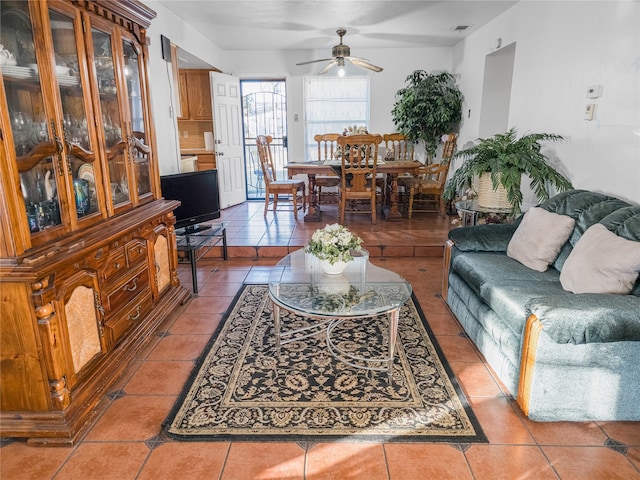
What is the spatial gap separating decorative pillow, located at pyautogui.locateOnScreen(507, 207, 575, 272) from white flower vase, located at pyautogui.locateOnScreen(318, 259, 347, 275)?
1202 millimetres

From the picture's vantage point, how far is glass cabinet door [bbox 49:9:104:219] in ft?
6.57

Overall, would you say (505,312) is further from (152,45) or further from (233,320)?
(152,45)

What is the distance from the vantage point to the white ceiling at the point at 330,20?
167 inches

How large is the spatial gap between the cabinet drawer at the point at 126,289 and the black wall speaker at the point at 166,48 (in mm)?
2401

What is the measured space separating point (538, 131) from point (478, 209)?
1.11m

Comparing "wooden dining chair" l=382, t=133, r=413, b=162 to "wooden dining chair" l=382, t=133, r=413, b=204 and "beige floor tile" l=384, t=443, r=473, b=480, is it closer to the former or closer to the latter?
"wooden dining chair" l=382, t=133, r=413, b=204

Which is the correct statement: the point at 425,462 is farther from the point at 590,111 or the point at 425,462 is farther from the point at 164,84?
the point at 164,84

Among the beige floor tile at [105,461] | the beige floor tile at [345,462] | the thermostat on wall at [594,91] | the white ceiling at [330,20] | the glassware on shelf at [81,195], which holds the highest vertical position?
the white ceiling at [330,20]

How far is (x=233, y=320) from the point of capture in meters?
3.07

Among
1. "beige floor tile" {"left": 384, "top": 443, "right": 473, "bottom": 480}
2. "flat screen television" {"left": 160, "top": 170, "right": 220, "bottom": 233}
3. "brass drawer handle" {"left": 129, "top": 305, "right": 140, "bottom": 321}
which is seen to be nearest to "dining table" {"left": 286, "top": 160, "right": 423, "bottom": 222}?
"flat screen television" {"left": 160, "top": 170, "right": 220, "bottom": 233}

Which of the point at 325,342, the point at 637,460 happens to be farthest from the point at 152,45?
the point at 637,460

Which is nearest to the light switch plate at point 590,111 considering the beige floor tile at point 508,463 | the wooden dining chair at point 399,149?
the beige floor tile at point 508,463

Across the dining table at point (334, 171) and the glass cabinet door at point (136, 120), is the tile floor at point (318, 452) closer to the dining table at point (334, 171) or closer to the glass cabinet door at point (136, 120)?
the glass cabinet door at point (136, 120)

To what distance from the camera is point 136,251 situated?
262 centimetres
